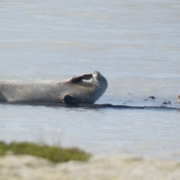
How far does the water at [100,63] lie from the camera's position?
31.0ft

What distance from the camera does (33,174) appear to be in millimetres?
5289

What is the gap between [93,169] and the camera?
18.4ft

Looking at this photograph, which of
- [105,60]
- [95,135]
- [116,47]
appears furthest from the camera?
[116,47]

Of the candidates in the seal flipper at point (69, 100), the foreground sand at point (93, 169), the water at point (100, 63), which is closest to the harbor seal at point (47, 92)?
the seal flipper at point (69, 100)

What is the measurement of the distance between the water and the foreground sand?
1.63 metres

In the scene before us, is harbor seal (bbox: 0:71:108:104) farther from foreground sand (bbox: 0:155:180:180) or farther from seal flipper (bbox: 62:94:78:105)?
foreground sand (bbox: 0:155:180:180)

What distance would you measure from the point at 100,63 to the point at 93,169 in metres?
11.1

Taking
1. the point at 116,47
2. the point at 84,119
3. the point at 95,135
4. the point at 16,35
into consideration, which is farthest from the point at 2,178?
the point at 16,35

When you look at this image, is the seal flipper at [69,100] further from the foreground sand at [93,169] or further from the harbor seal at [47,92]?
the foreground sand at [93,169]

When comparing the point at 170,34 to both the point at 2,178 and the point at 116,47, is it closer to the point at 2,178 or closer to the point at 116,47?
the point at 116,47

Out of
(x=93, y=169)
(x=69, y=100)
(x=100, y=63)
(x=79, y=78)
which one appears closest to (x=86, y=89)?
(x=79, y=78)

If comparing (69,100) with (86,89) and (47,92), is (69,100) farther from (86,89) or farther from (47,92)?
(86,89)

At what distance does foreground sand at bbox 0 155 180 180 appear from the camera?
530cm

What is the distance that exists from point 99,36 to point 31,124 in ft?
38.1
